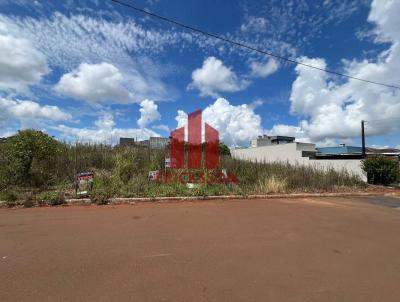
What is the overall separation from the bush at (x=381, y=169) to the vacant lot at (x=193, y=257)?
41.7ft

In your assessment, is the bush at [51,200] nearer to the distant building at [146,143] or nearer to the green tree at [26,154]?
the green tree at [26,154]

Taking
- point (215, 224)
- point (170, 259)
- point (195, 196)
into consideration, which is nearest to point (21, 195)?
point (195, 196)

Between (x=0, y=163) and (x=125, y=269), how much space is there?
880 centimetres

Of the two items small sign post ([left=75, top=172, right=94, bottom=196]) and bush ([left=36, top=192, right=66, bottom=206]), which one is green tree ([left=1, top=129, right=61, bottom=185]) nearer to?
small sign post ([left=75, top=172, right=94, bottom=196])

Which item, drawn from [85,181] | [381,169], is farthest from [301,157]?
[85,181]

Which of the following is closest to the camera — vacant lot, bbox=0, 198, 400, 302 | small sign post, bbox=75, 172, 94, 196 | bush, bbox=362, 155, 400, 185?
vacant lot, bbox=0, 198, 400, 302

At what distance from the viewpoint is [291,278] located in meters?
3.52

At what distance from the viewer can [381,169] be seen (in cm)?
1798

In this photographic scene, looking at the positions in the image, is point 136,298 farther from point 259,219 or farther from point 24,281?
point 259,219

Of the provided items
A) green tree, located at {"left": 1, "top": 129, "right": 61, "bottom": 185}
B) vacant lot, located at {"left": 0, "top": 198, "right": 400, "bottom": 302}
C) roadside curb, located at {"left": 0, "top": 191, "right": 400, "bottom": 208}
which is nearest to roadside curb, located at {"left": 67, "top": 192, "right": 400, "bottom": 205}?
roadside curb, located at {"left": 0, "top": 191, "right": 400, "bottom": 208}

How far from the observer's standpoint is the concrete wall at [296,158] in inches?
766

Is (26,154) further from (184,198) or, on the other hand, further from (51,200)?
(184,198)

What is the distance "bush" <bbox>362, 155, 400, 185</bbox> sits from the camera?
1800 cm

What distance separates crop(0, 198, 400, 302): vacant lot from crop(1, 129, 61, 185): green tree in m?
3.20
